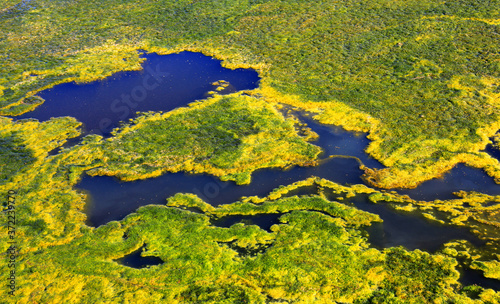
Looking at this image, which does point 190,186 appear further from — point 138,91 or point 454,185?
point 454,185

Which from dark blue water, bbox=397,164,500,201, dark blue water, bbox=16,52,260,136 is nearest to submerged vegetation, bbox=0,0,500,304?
dark blue water, bbox=397,164,500,201

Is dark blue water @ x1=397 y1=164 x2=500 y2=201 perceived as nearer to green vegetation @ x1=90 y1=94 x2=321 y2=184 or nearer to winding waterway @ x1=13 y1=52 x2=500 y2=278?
winding waterway @ x1=13 y1=52 x2=500 y2=278

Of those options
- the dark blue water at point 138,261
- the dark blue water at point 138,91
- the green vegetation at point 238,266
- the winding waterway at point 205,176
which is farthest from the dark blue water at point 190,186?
the dark blue water at point 138,91

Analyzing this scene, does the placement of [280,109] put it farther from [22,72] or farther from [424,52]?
[22,72]

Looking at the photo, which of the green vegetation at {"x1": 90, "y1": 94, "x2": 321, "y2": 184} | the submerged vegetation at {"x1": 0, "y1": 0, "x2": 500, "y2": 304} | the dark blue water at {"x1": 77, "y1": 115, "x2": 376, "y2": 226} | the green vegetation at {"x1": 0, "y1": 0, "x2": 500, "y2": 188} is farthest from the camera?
the green vegetation at {"x1": 0, "y1": 0, "x2": 500, "y2": 188}

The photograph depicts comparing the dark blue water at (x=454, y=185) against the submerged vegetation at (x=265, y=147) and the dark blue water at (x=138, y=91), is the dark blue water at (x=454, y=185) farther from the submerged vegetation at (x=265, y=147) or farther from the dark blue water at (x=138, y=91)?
the dark blue water at (x=138, y=91)
